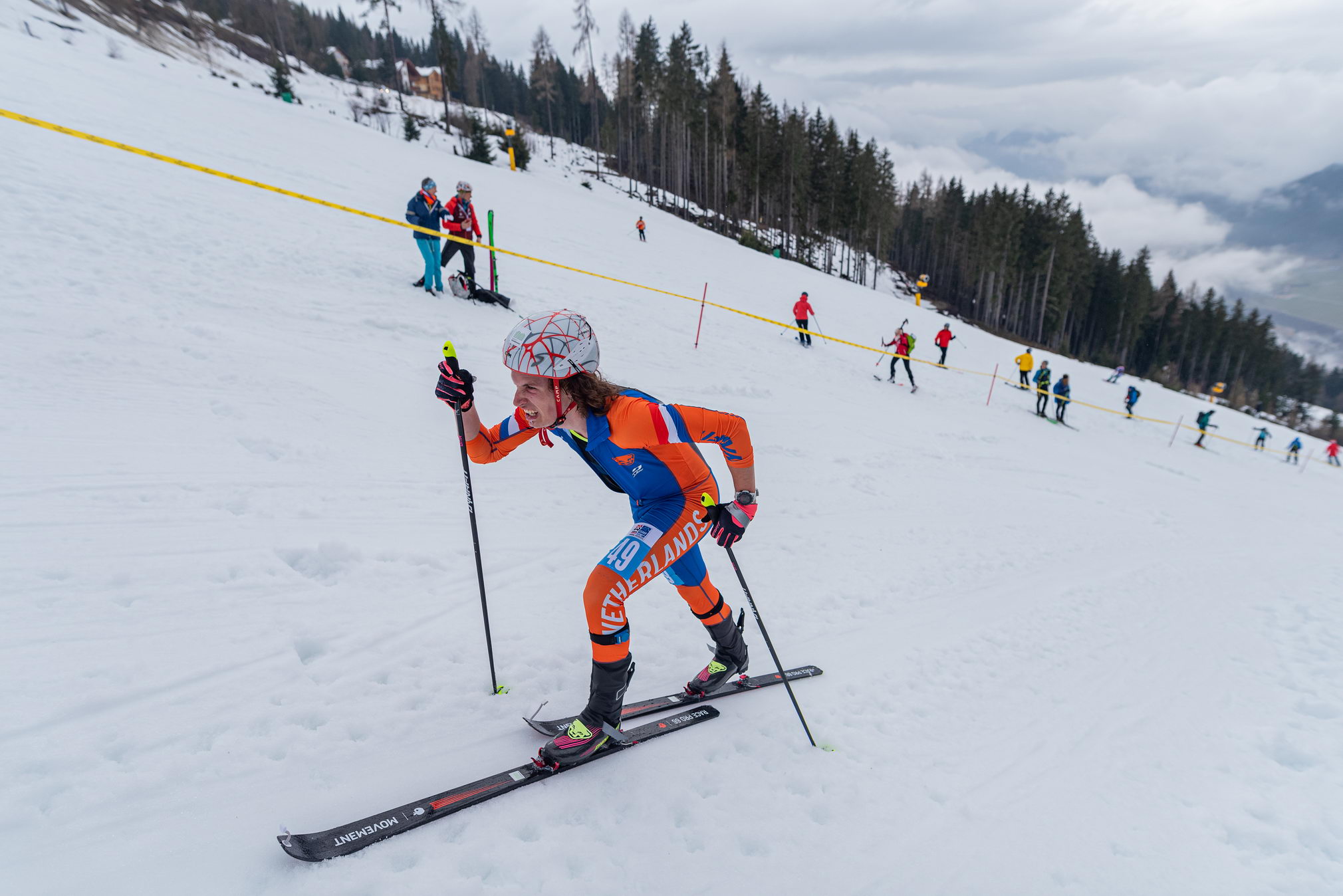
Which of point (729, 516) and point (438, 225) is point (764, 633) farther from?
point (438, 225)

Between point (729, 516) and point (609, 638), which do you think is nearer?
point (609, 638)

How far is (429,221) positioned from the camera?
415 inches

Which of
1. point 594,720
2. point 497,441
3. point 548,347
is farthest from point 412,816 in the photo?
point 548,347

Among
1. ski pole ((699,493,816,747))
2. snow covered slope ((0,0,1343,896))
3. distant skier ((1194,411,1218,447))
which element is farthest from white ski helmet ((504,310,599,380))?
distant skier ((1194,411,1218,447))

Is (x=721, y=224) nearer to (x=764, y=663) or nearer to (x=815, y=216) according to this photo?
(x=815, y=216)

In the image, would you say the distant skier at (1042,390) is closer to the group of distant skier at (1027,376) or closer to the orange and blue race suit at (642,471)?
the group of distant skier at (1027,376)

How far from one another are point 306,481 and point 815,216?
63502 millimetres

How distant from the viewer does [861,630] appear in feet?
17.6

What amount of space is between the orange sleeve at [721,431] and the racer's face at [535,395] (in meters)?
0.68

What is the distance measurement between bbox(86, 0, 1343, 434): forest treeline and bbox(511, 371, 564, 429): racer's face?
42.0 m

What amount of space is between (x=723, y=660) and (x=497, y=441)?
7.05 ft

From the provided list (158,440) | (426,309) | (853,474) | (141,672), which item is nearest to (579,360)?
(141,672)

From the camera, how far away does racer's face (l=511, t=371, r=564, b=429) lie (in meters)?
2.94

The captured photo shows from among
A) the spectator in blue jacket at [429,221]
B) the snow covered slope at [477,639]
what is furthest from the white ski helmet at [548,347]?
the spectator in blue jacket at [429,221]
